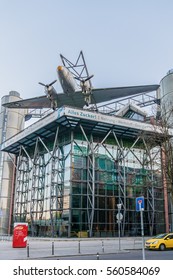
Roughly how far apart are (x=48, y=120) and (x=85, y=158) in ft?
22.8

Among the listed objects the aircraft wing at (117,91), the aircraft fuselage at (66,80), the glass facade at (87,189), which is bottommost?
the glass facade at (87,189)

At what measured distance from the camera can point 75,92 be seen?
139 ft

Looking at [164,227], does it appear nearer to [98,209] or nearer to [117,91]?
[98,209]

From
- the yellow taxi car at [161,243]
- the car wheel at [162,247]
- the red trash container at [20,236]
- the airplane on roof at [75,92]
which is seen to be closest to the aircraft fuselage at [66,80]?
the airplane on roof at [75,92]

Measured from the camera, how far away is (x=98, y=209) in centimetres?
3616

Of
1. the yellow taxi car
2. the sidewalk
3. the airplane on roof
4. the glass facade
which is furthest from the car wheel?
the airplane on roof

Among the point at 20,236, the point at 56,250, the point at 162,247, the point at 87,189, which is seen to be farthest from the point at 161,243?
→ the point at 87,189

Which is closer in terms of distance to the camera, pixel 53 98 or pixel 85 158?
pixel 85 158

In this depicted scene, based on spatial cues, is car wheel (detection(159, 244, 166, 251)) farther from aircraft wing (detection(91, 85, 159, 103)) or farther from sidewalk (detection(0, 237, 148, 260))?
aircraft wing (detection(91, 85, 159, 103))

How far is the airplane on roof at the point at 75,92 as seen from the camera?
38.6m

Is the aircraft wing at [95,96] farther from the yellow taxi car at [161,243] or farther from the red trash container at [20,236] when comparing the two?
the yellow taxi car at [161,243]
